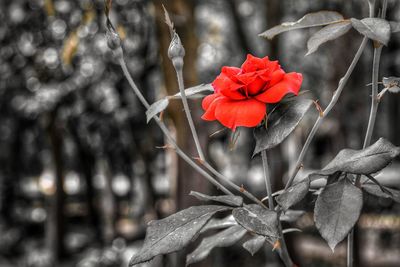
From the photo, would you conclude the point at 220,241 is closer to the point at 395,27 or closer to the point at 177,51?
the point at 177,51

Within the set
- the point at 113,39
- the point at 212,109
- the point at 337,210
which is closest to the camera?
the point at 337,210

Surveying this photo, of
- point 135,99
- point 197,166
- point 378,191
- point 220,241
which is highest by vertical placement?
point 197,166

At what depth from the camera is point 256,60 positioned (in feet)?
3.53

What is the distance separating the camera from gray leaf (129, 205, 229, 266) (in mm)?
1006

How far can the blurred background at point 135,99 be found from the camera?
3.78m

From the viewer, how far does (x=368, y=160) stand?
101 centimetres

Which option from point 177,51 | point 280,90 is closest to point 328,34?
point 280,90

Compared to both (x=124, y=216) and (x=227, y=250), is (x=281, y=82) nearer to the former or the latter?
(x=227, y=250)

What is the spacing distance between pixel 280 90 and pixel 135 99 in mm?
5589

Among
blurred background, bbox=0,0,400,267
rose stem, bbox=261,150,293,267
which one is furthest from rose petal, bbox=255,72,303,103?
blurred background, bbox=0,0,400,267

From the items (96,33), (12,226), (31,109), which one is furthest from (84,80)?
(12,226)

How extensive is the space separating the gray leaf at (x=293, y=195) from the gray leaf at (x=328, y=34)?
238 mm

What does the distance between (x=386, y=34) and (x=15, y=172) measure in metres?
10.1

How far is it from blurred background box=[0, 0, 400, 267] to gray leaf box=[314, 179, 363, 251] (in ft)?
7.91
